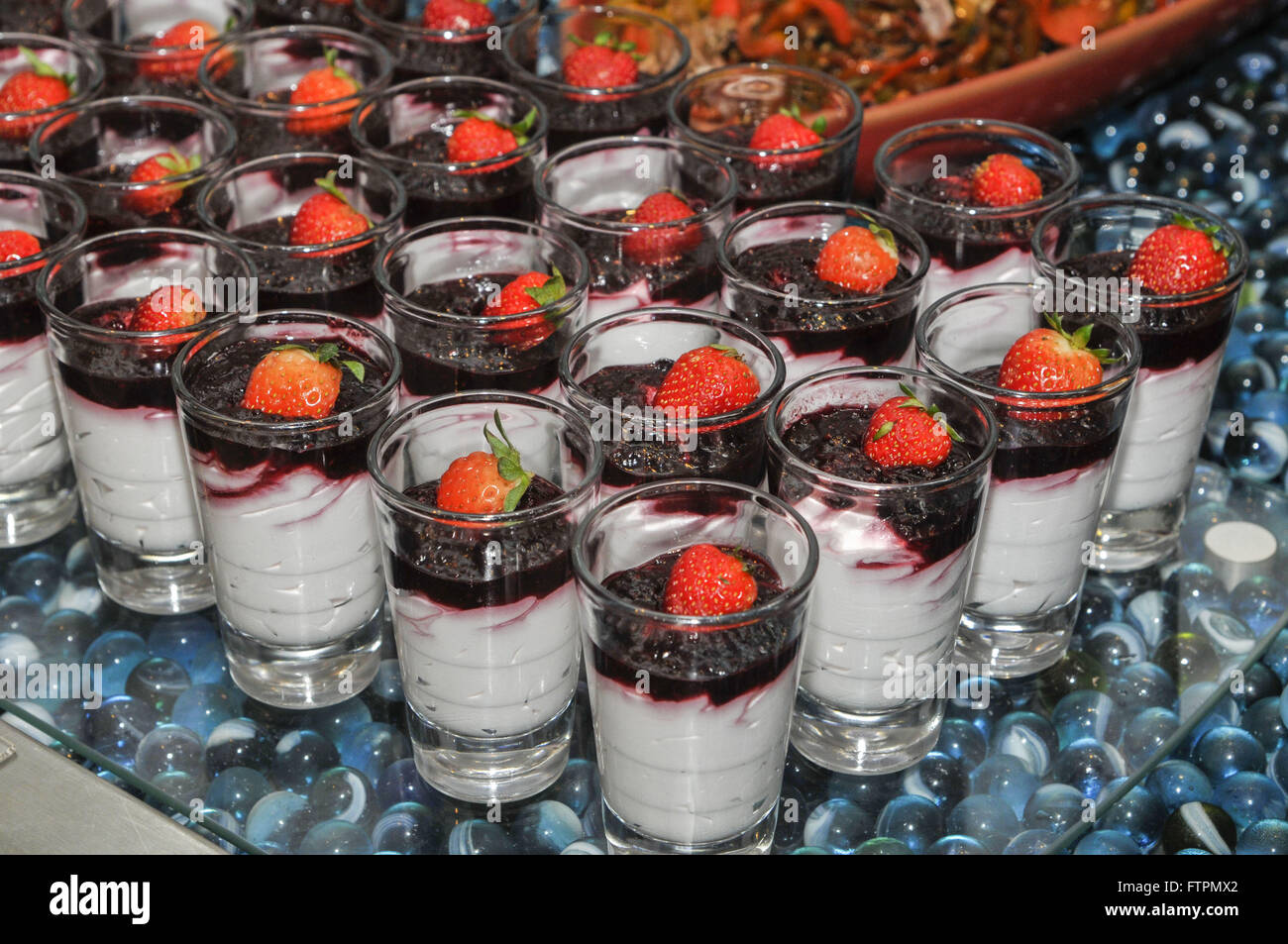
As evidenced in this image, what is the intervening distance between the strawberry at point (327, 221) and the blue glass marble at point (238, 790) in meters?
0.70

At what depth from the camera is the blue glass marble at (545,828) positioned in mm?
1819

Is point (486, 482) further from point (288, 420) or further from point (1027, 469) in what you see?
point (1027, 469)

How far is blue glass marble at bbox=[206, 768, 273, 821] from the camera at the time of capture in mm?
1878

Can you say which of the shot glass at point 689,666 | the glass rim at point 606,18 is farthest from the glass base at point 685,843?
the glass rim at point 606,18

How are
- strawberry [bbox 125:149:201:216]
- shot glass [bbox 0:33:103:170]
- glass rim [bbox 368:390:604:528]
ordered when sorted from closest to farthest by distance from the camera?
1. glass rim [bbox 368:390:604:528]
2. strawberry [bbox 125:149:201:216]
3. shot glass [bbox 0:33:103:170]

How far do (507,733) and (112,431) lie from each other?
67cm

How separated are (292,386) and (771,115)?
3.62ft

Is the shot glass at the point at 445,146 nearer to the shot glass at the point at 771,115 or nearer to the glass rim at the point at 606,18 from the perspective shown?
the glass rim at the point at 606,18

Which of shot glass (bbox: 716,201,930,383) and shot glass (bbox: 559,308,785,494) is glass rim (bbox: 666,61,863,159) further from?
shot glass (bbox: 559,308,785,494)

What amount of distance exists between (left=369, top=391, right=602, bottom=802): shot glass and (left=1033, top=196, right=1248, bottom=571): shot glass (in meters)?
0.77

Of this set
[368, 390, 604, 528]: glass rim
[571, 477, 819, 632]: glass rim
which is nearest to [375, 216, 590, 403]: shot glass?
[368, 390, 604, 528]: glass rim

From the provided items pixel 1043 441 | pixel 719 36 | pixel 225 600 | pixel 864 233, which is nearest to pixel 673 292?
pixel 864 233
